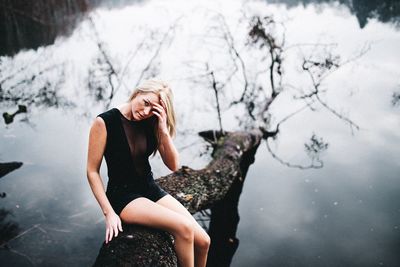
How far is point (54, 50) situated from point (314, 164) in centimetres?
1094

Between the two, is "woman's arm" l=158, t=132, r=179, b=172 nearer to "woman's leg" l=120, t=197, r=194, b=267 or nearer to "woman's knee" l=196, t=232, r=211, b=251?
"woman's leg" l=120, t=197, r=194, b=267

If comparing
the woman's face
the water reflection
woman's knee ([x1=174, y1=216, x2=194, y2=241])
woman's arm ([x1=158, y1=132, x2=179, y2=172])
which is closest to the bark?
woman's knee ([x1=174, y1=216, x2=194, y2=241])

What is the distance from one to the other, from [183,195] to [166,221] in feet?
4.62

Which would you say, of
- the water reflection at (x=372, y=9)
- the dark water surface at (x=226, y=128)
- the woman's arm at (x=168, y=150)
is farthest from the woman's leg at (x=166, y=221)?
the water reflection at (x=372, y=9)

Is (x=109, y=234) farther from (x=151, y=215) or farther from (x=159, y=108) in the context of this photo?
(x=159, y=108)

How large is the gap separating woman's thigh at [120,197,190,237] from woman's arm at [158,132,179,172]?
452 mm

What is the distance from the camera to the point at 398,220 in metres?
5.83

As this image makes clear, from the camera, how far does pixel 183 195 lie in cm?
400

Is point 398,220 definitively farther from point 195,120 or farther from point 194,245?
point 195,120

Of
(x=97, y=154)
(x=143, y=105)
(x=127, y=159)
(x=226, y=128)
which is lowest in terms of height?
(x=226, y=128)

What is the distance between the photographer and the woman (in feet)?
8.63

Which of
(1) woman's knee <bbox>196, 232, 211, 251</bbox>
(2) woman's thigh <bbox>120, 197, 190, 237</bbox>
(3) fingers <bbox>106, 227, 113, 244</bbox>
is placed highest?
(2) woman's thigh <bbox>120, 197, 190, 237</bbox>

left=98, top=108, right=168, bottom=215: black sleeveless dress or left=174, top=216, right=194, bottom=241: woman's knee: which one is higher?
left=98, top=108, right=168, bottom=215: black sleeveless dress

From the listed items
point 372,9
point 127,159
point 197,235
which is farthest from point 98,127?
point 372,9
